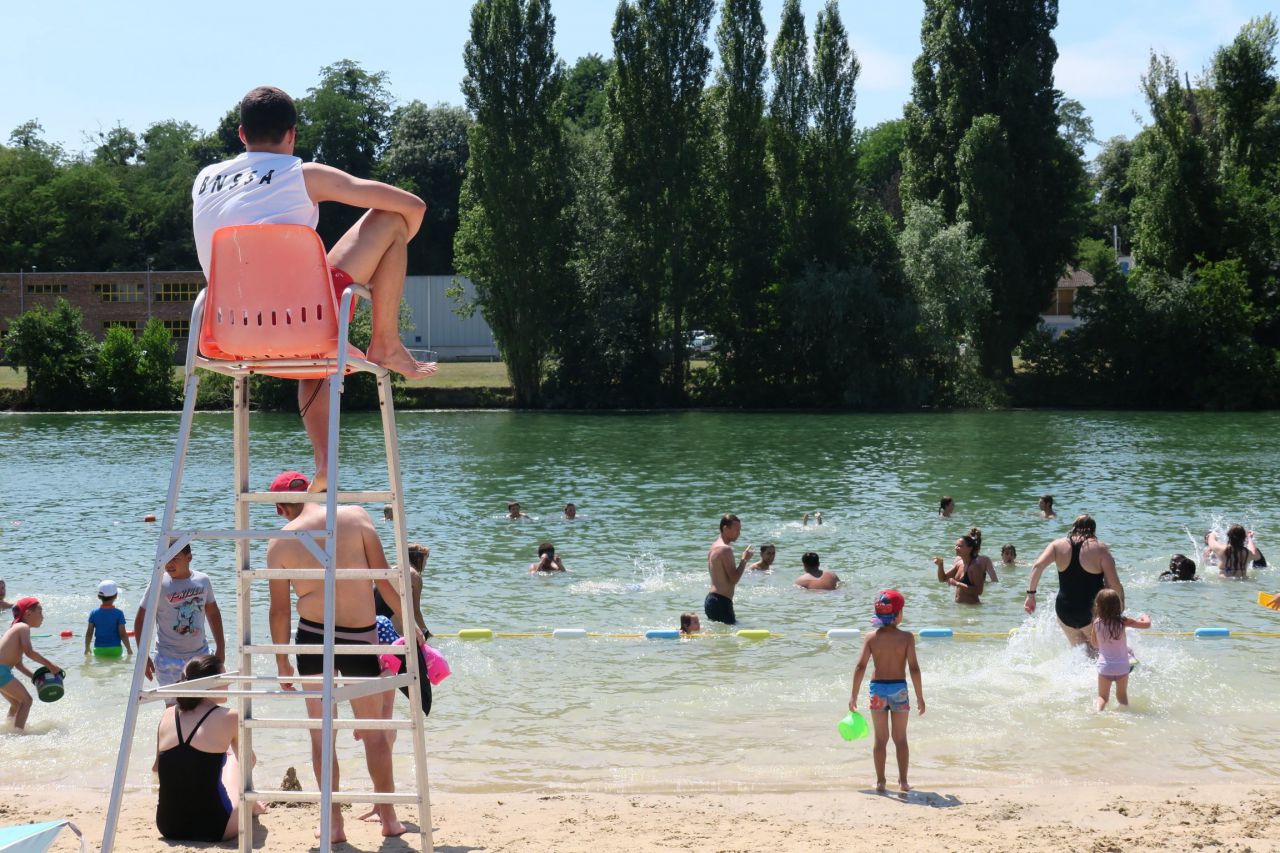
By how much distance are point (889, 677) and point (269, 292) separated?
5855mm

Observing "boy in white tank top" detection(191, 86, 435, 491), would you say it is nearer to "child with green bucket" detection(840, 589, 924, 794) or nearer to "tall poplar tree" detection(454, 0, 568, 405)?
"child with green bucket" detection(840, 589, 924, 794)

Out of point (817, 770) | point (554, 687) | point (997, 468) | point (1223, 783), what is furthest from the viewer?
point (997, 468)

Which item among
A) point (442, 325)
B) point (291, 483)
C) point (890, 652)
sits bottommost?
point (890, 652)

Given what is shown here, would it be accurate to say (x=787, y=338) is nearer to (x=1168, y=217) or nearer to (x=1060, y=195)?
(x=1060, y=195)

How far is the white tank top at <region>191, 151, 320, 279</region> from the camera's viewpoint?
480cm

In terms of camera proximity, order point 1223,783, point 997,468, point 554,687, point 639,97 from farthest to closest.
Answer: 1. point 639,97
2. point 997,468
3. point 554,687
4. point 1223,783

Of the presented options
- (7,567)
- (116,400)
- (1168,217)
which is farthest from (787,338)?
(7,567)

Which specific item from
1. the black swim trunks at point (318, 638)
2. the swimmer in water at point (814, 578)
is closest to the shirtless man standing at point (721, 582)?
the swimmer in water at point (814, 578)

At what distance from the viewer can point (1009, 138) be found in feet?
186

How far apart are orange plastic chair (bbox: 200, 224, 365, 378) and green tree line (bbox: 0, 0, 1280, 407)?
168 ft

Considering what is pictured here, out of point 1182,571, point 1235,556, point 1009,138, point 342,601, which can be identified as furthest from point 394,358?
point 1009,138

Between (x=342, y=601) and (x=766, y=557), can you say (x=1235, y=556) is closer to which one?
(x=766, y=557)

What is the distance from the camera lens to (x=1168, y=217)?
189 ft

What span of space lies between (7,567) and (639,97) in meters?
40.6
